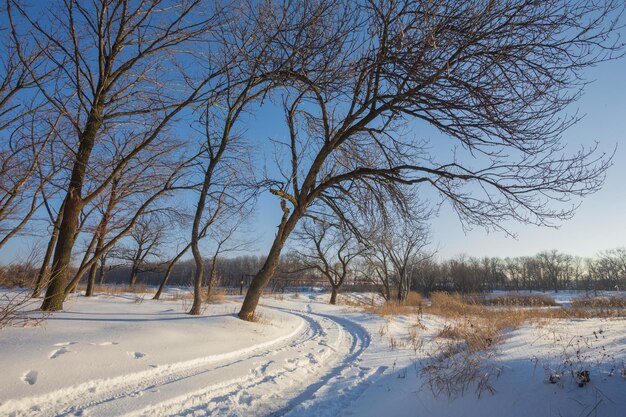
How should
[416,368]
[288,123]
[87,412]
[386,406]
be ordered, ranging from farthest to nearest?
[288,123] → [416,368] → [386,406] → [87,412]

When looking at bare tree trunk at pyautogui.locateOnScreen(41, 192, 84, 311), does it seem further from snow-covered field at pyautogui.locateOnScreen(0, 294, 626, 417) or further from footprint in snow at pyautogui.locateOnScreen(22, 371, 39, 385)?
footprint in snow at pyautogui.locateOnScreen(22, 371, 39, 385)

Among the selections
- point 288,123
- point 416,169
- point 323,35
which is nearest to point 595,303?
point 416,169

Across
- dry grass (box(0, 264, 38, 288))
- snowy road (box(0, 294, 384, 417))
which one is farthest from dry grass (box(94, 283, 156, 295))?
snowy road (box(0, 294, 384, 417))

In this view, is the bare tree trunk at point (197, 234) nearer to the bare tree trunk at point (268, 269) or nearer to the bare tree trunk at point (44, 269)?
the bare tree trunk at point (268, 269)

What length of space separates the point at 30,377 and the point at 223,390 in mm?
1830

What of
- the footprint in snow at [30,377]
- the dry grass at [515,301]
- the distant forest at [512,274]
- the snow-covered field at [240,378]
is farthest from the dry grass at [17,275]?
the distant forest at [512,274]

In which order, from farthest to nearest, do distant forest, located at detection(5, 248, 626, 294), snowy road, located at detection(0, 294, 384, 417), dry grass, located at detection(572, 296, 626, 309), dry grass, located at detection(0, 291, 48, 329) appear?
distant forest, located at detection(5, 248, 626, 294) → dry grass, located at detection(572, 296, 626, 309) → dry grass, located at detection(0, 291, 48, 329) → snowy road, located at detection(0, 294, 384, 417)

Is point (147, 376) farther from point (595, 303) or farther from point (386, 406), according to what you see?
point (595, 303)

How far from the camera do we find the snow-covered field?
107 inches

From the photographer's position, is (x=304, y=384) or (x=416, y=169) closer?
(x=304, y=384)

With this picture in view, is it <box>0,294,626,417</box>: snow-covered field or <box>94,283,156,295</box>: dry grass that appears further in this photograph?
<box>94,283,156,295</box>: dry grass

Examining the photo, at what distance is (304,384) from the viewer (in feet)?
13.6

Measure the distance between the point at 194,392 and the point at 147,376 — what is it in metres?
0.76

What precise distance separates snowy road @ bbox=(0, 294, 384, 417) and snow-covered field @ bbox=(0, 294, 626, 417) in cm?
1
